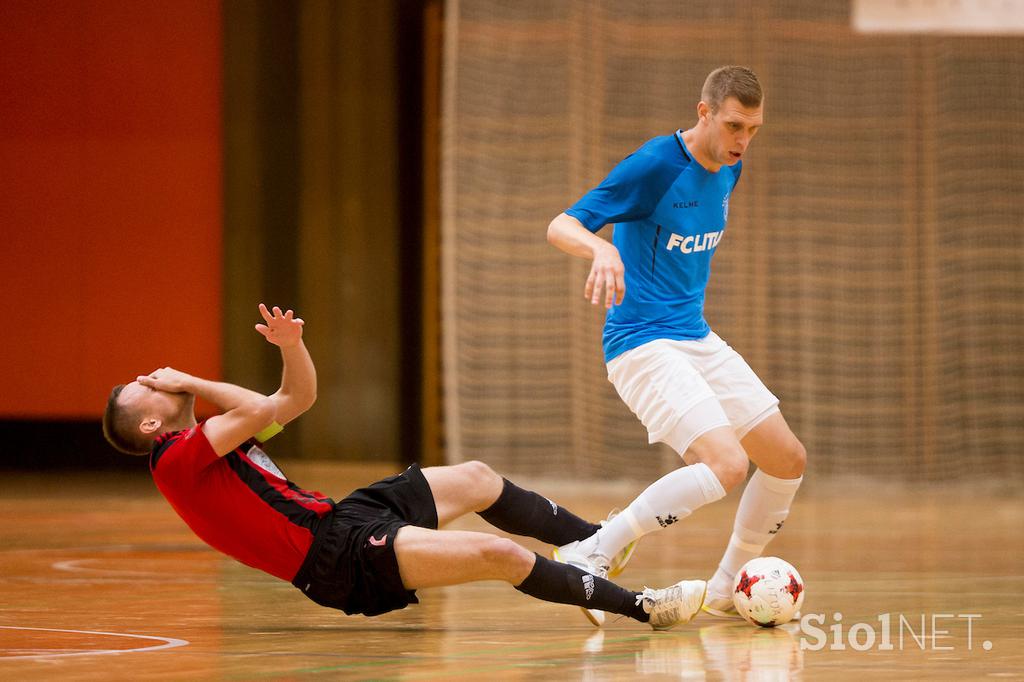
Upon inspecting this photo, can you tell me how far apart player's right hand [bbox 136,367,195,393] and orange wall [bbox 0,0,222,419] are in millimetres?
7714

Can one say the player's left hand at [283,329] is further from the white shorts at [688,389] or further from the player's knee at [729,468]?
the player's knee at [729,468]

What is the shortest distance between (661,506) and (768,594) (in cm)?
42

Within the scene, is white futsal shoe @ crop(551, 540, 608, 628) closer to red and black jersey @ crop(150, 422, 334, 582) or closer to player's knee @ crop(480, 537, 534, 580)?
player's knee @ crop(480, 537, 534, 580)

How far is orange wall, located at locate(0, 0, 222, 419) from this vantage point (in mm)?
11227

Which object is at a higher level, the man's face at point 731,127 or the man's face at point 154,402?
the man's face at point 731,127

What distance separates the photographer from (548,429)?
35.7 ft

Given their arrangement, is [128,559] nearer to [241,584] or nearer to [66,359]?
[241,584]

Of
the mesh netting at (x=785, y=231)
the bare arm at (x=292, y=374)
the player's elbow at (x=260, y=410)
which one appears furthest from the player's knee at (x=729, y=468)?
the mesh netting at (x=785, y=231)

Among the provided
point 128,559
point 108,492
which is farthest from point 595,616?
point 108,492

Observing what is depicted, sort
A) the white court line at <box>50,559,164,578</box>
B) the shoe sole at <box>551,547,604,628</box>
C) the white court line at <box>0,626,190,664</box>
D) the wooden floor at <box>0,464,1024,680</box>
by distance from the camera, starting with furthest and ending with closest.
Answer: the white court line at <box>50,559,164,578</box>
the shoe sole at <box>551,547,604,628</box>
the white court line at <box>0,626,190,664</box>
the wooden floor at <box>0,464,1024,680</box>

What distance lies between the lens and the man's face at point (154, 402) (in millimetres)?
3768

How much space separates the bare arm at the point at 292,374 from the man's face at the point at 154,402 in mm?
309

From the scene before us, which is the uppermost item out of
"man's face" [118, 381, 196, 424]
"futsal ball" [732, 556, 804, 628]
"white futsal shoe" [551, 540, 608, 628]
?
"man's face" [118, 381, 196, 424]

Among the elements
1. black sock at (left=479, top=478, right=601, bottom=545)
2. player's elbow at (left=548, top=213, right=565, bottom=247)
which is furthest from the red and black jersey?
player's elbow at (left=548, top=213, right=565, bottom=247)
